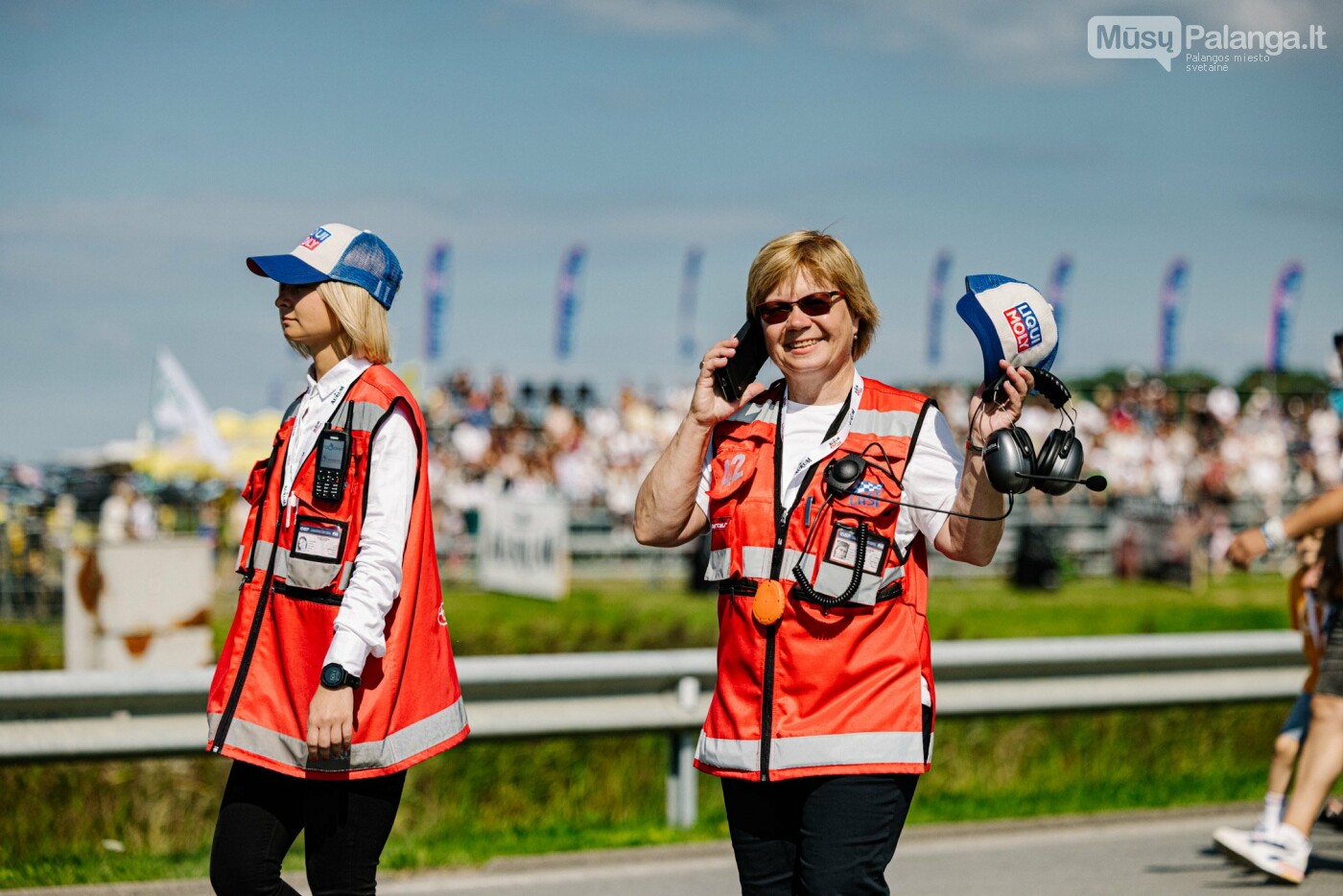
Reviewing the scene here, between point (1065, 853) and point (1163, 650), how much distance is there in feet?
4.97

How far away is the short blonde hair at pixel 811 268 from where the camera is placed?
3.94m

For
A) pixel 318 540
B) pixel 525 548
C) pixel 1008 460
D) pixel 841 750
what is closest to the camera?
pixel 1008 460

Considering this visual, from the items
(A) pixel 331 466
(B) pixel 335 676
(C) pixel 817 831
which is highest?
(A) pixel 331 466

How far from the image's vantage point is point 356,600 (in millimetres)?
3734

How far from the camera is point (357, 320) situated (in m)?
4.03

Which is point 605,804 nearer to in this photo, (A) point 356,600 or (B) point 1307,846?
(B) point 1307,846

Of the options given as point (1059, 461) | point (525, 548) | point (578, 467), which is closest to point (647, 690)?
point (1059, 461)

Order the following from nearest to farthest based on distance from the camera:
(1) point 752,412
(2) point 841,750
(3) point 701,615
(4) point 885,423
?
(2) point 841,750
(4) point 885,423
(1) point 752,412
(3) point 701,615

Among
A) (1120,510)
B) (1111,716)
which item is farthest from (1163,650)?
(1120,510)

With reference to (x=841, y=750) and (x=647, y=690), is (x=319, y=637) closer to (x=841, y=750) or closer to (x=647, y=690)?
(x=841, y=750)

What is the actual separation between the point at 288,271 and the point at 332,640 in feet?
2.97

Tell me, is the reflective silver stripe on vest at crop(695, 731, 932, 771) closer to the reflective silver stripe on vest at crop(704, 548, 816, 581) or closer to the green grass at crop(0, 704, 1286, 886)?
the reflective silver stripe on vest at crop(704, 548, 816, 581)

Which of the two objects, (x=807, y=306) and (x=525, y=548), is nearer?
(x=807, y=306)

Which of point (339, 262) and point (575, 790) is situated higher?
point (339, 262)
